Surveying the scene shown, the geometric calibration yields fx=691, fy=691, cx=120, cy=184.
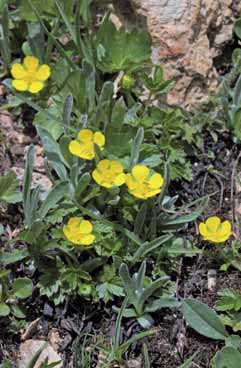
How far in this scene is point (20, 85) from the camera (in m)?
3.11

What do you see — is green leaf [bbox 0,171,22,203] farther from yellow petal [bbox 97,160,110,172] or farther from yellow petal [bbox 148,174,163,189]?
yellow petal [bbox 148,174,163,189]

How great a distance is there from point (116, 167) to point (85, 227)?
11.1 inches

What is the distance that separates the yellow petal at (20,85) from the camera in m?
3.10

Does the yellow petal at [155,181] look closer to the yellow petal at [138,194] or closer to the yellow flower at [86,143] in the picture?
the yellow petal at [138,194]

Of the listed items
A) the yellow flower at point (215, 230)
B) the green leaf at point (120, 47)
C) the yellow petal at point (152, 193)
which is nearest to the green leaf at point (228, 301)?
the yellow flower at point (215, 230)

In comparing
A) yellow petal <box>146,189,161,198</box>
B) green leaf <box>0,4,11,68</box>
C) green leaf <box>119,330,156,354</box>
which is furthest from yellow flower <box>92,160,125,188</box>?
green leaf <box>0,4,11,68</box>

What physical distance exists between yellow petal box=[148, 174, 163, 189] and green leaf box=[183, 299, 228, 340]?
1.57ft

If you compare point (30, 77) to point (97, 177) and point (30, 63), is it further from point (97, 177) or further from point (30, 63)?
point (97, 177)

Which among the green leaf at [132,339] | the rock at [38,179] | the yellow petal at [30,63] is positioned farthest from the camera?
the yellow petal at [30,63]

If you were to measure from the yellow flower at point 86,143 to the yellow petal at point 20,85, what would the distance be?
1.40ft

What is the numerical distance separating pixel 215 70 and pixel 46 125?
0.88 meters

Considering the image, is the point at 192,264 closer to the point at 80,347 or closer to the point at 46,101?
the point at 80,347

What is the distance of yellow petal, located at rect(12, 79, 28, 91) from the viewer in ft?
10.2

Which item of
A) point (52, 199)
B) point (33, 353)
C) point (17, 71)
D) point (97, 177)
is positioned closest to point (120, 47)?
point (17, 71)
